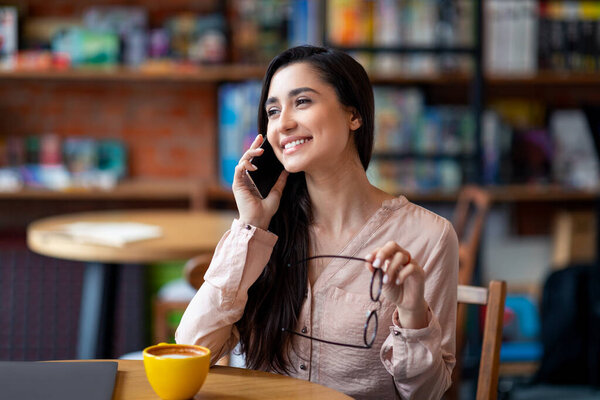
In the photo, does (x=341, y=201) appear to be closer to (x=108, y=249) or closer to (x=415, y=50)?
(x=108, y=249)

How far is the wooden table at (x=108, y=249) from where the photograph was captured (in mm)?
2207

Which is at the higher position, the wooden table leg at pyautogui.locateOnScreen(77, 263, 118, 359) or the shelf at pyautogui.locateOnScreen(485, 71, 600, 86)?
the shelf at pyautogui.locateOnScreen(485, 71, 600, 86)

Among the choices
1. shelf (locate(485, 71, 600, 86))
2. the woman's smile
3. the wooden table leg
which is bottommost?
the wooden table leg

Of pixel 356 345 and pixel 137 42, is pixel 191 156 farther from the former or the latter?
pixel 356 345

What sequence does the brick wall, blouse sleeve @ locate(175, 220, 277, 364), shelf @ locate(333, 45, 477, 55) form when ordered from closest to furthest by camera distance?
blouse sleeve @ locate(175, 220, 277, 364) < shelf @ locate(333, 45, 477, 55) < the brick wall

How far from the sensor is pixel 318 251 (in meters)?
1.40

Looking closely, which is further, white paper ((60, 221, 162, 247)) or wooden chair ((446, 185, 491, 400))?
wooden chair ((446, 185, 491, 400))

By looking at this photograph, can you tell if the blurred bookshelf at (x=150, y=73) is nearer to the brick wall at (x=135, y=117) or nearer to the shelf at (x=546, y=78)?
the brick wall at (x=135, y=117)

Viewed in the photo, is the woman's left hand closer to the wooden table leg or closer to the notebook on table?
the notebook on table

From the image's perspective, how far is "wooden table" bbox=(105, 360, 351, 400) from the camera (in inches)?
40.6

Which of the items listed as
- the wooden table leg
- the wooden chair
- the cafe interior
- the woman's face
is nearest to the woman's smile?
the woman's face

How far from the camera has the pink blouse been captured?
128 centimetres

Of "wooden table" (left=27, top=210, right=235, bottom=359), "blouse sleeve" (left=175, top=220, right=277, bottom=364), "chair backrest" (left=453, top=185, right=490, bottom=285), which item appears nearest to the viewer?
"blouse sleeve" (left=175, top=220, right=277, bottom=364)

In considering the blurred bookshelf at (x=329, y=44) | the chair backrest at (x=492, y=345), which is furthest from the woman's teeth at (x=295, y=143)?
the blurred bookshelf at (x=329, y=44)
